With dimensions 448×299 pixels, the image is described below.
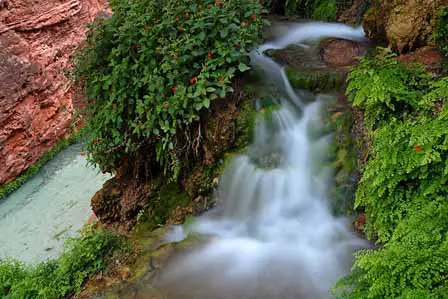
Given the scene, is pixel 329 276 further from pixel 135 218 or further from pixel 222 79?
pixel 135 218

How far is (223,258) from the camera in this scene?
15.5 ft

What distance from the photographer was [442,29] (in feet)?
17.7

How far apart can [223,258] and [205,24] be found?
263 cm

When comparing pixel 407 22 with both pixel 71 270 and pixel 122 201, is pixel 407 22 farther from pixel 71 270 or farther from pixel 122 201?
pixel 71 270

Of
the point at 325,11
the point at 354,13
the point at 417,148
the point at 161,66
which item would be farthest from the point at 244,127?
the point at 325,11

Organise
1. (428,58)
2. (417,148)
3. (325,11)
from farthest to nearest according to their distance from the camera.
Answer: (325,11) → (428,58) → (417,148)

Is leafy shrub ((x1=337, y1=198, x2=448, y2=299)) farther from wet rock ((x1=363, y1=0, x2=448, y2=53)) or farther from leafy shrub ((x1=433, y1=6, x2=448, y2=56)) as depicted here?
wet rock ((x1=363, y1=0, x2=448, y2=53))

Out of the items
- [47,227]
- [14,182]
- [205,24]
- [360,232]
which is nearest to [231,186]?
[360,232]

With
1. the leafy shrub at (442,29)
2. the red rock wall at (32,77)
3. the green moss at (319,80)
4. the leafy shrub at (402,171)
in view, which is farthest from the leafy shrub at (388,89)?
the red rock wall at (32,77)

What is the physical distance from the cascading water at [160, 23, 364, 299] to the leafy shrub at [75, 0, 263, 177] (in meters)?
0.77

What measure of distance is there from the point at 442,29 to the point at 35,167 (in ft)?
29.4

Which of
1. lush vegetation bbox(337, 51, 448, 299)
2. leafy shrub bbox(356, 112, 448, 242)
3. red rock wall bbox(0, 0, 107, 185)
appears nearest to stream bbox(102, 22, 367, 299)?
lush vegetation bbox(337, 51, 448, 299)

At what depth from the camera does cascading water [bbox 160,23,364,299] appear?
430cm

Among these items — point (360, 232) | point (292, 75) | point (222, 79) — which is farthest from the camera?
point (292, 75)
